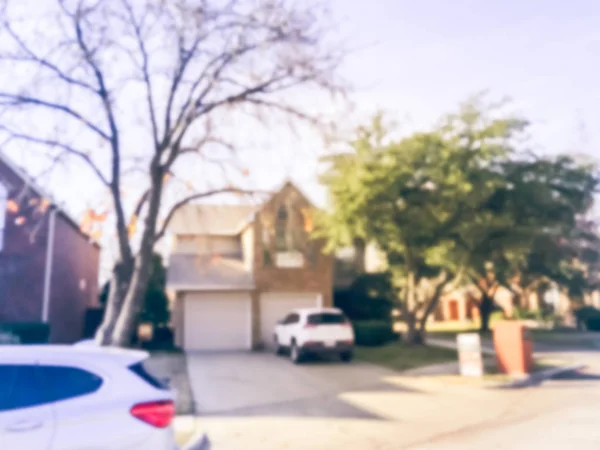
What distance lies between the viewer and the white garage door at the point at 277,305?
2469 cm

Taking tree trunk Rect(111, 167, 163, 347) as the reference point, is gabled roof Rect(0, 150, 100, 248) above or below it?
above

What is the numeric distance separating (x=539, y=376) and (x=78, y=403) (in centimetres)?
1395

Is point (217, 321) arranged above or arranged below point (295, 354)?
above

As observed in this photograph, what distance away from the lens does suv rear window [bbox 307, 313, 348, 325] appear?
18.8m

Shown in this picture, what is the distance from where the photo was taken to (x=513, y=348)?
15.7 m

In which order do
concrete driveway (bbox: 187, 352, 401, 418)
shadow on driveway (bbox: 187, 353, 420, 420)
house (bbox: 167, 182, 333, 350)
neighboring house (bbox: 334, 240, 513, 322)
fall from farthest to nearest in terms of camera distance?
neighboring house (bbox: 334, 240, 513, 322)
house (bbox: 167, 182, 333, 350)
concrete driveway (bbox: 187, 352, 401, 418)
shadow on driveway (bbox: 187, 353, 420, 420)

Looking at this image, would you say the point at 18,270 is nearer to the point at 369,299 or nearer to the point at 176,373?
the point at 176,373

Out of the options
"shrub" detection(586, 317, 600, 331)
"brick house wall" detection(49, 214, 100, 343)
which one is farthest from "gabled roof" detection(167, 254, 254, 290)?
"shrub" detection(586, 317, 600, 331)

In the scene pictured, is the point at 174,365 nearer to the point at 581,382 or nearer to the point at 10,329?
the point at 10,329

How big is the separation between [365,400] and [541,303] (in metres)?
32.3

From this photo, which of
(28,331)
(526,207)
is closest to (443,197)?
(526,207)

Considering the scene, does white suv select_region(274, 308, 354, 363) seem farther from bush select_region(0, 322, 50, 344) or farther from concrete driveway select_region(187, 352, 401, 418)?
bush select_region(0, 322, 50, 344)

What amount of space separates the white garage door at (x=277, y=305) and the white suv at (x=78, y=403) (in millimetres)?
19621

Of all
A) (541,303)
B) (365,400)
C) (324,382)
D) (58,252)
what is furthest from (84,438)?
(541,303)
